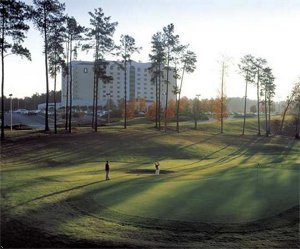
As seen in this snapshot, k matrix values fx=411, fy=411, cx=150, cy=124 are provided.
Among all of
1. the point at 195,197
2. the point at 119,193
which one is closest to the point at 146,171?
the point at 119,193

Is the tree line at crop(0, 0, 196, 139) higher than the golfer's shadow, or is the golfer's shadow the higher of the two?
the tree line at crop(0, 0, 196, 139)

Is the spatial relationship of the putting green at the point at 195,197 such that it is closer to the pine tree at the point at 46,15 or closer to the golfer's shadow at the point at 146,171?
the golfer's shadow at the point at 146,171

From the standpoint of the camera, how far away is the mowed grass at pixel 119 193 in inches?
699

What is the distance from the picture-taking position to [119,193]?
921 inches

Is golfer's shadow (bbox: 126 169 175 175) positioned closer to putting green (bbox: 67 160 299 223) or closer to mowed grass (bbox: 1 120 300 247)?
mowed grass (bbox: 1 120 300 247)

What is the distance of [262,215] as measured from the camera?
1928 centimetres

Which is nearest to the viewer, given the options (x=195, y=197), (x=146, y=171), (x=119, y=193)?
(x=195, y=197)

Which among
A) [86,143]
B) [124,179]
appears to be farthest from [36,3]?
[124,179]

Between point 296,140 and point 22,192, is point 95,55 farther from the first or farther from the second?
point 296,140

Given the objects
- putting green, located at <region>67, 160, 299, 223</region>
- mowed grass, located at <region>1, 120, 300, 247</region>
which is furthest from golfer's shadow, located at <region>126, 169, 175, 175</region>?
putting green, located at <region>67, 160, 299, 223</region>

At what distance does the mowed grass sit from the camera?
58.3 feet

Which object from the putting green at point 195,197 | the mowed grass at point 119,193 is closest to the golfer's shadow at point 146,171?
the mowed grass at point 119,193

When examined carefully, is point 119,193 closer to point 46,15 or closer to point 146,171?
point 146,171

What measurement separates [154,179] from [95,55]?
30.8m
